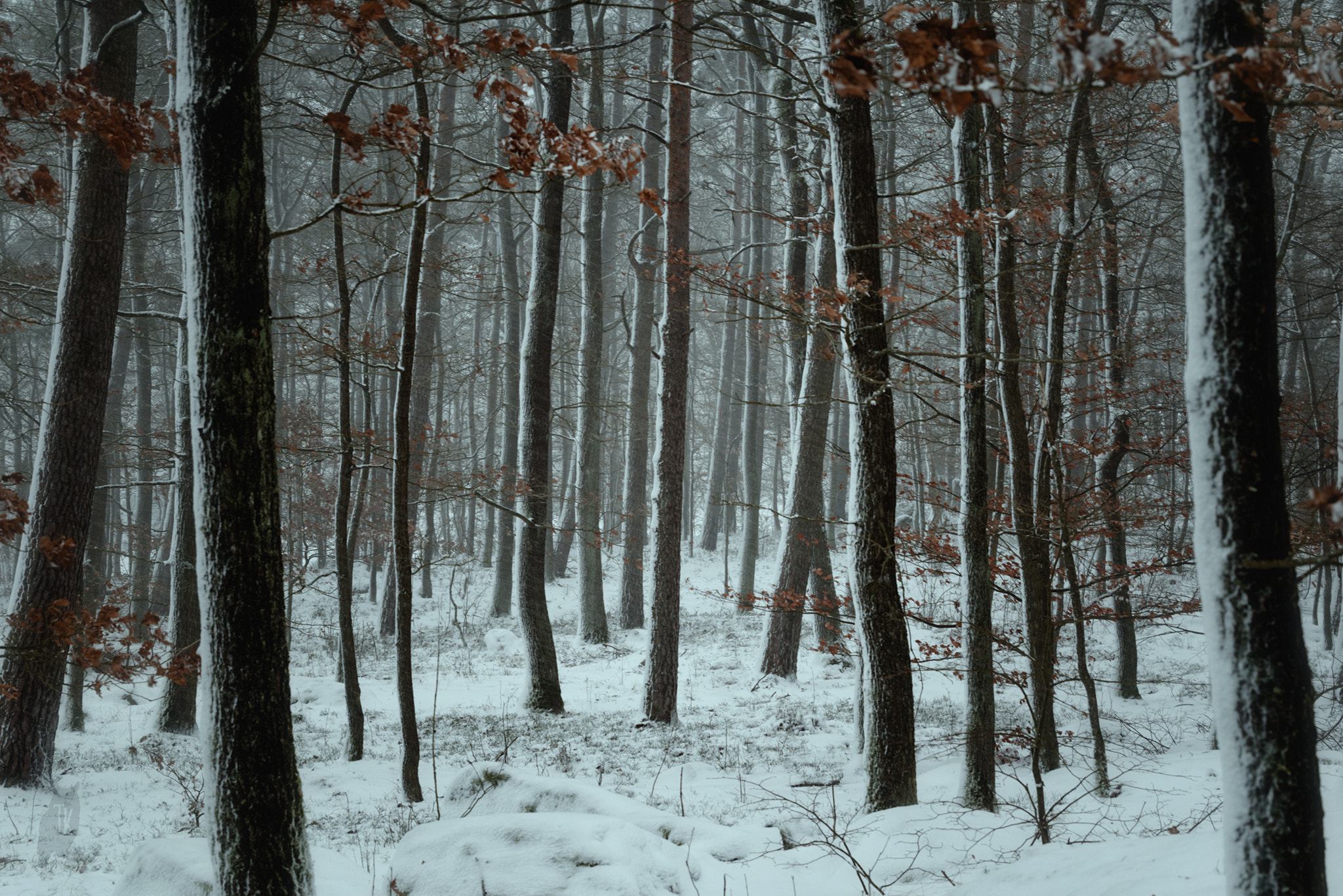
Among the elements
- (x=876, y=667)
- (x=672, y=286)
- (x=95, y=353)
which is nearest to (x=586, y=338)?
(x=672, y=286)

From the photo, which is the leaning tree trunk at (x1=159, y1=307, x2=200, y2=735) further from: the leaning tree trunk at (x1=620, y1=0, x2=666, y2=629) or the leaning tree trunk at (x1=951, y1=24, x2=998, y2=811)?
the leaning tree trunk at (x1=951, y1=24, x2=998, y2=811)

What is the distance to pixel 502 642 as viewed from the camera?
15.4 metres

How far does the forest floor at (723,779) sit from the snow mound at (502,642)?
0.05m

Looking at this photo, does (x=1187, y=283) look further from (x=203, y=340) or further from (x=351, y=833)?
(x=351, y=833)

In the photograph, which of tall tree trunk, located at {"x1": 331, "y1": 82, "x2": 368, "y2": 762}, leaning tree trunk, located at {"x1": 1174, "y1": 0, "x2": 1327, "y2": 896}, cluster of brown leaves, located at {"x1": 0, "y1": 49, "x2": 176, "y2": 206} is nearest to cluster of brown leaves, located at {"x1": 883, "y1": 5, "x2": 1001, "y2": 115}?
leaning tree trunk, located at {"x1": 1174, "y1": 0, "x2": 1327, "y2": 896}

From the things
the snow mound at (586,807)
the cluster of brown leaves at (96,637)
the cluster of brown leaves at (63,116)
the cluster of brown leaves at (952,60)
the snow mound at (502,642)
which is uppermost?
the cluster of brown leaves at (63,116)

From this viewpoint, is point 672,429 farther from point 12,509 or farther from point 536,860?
point 12,509

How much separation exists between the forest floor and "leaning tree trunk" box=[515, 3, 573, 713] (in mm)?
642

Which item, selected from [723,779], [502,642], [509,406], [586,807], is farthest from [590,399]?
[586,807]

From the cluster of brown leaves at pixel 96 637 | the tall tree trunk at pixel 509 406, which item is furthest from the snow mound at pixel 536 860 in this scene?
the tall tree trunk at pixel 509 406

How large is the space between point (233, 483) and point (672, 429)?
6057mm

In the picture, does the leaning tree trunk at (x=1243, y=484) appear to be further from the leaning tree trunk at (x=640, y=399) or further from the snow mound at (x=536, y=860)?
the leaning tree trunk at (x=640, y=399)

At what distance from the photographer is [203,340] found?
3.46 m

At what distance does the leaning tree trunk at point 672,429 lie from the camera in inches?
350
